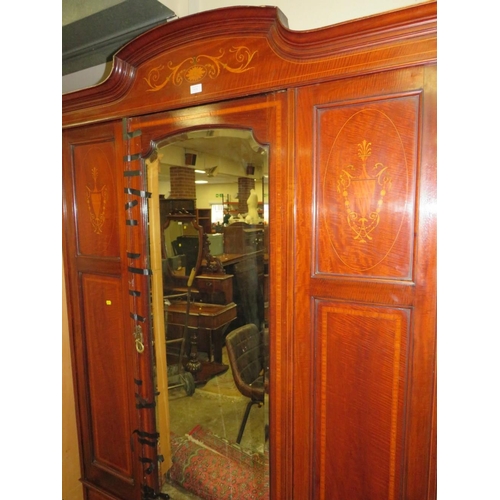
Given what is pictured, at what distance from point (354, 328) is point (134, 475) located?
1.21m

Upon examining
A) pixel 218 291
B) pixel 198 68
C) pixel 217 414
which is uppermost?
pixel 198 68

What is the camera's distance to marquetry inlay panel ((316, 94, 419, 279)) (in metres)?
0.88

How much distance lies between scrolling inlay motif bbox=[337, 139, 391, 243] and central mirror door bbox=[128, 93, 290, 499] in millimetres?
192

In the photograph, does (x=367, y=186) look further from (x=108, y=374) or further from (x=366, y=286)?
(x=108, y=374)

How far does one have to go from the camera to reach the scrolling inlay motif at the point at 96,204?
1.40 meters

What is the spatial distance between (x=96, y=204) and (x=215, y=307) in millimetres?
679

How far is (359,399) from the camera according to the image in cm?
98

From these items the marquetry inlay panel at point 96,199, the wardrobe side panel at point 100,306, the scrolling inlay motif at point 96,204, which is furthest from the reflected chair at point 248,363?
the scrolling inlay motif at point 96,204

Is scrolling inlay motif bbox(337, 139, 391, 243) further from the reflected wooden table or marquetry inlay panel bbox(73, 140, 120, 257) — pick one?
marquetry inlay panel bbox(73, 140, 120, 257)

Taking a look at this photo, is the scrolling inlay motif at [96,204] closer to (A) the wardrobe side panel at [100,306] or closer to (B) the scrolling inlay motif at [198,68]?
(A) the wardrobe side panel at [100,306]

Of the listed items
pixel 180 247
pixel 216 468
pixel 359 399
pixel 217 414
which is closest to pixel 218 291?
pixel 180 247

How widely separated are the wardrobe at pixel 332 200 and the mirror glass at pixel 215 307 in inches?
2.4

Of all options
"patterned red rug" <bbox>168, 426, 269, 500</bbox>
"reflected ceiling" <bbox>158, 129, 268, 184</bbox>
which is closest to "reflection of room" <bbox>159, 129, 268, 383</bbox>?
"reflected ceiling" <bbox>158, 129, 268, 184</bbox>
